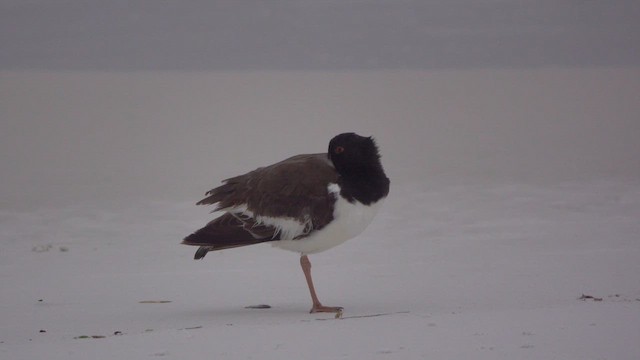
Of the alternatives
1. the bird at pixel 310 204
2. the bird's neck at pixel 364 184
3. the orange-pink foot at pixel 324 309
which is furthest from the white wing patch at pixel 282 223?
the orange-pink foot at pixel 324 309

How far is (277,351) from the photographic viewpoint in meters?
4.54

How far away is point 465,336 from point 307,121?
8992 millimetres

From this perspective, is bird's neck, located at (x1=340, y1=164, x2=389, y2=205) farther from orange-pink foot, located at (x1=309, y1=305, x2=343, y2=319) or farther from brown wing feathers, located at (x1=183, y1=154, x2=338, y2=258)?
orange-pink foot, located at (x1=309, y1=305, x2=343, y2=319)

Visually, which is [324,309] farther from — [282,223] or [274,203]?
[274,203]

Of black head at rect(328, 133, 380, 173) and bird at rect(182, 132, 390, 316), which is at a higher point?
black head at rect(328, 133, 380, 173)

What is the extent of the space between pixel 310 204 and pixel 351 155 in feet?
1.22

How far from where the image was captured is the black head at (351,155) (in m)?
6.30

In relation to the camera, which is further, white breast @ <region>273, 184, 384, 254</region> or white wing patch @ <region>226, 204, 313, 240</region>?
white wing patch @ <region>226, 204, 313, 240</region>

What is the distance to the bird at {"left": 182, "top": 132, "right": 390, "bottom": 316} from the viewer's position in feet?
20.3

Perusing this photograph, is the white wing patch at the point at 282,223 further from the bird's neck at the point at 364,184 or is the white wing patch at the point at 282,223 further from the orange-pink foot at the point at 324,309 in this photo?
the orange-pink foot at the point at 324,309

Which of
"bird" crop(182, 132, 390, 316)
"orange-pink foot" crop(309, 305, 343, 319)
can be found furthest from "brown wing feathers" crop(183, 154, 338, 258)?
"orange-pink foot" crop(309, 305, 343, 319)

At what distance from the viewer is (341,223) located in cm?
615

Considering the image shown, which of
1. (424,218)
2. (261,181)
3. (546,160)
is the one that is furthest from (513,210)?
(261,181)

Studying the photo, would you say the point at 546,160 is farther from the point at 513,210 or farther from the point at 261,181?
the point at 261,181
